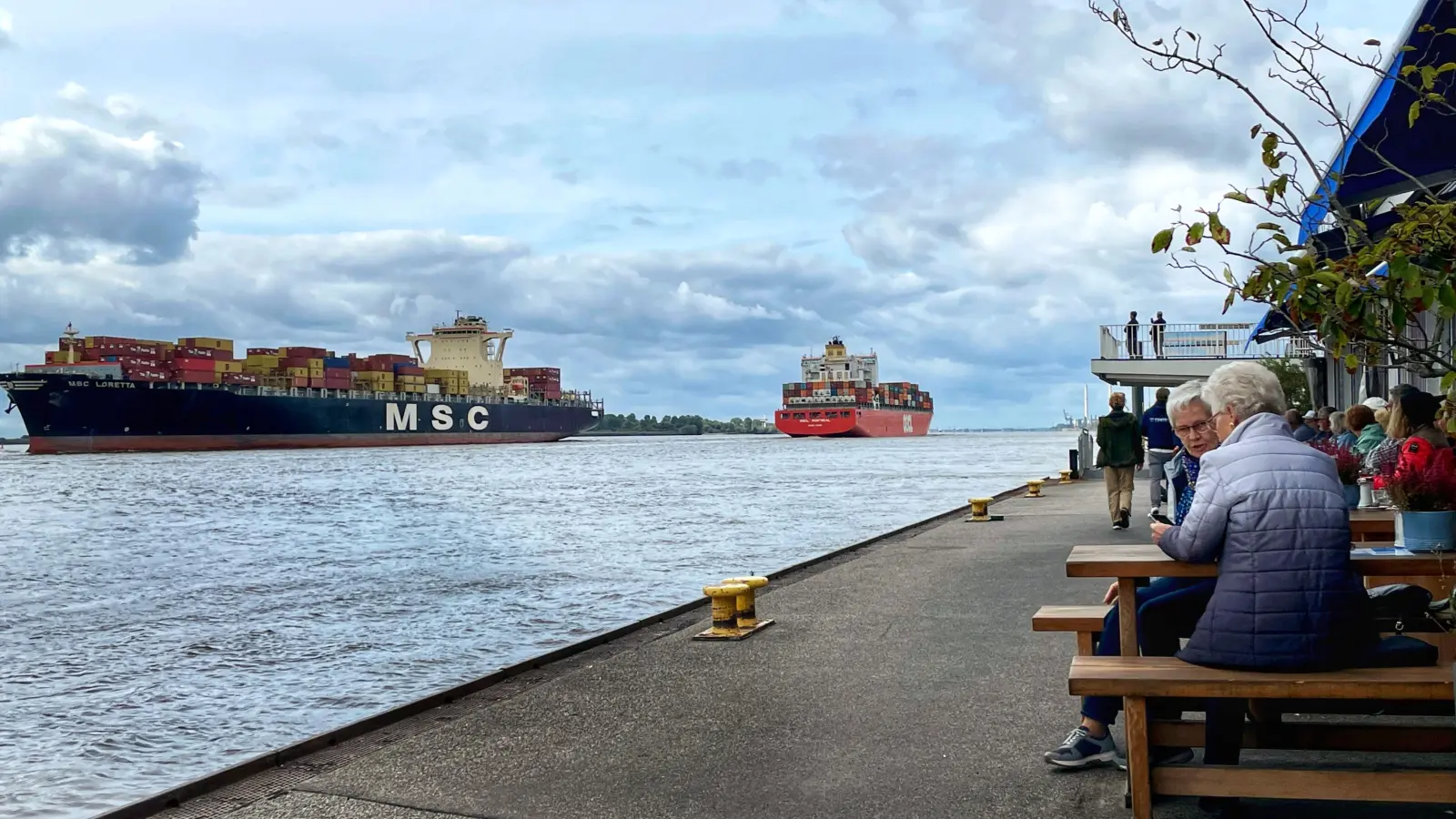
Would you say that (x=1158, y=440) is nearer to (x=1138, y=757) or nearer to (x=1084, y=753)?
(x=1084, y=753)

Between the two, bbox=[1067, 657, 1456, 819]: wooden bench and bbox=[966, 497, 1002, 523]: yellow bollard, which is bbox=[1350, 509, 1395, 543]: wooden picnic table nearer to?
bbox=[1067, 657, 1456, 819]: wooden bench

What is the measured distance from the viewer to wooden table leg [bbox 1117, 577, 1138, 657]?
363cm

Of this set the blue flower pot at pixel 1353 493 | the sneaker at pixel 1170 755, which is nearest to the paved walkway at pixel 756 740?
the sneaker at pixel 1170 755

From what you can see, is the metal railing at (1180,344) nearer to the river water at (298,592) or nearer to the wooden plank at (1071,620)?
the river water at (298,592)

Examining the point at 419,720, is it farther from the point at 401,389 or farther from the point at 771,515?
the point at 401,389

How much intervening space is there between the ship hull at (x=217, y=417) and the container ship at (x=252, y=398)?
7 cm

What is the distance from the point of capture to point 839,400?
10819 centimetres

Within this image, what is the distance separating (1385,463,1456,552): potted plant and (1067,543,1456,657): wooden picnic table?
0.07 m

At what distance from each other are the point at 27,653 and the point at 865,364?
108m

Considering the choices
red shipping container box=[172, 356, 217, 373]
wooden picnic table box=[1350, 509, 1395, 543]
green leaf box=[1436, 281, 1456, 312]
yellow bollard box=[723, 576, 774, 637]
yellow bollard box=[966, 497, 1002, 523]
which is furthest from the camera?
red shipping container box=[172, 356, 217, 373]

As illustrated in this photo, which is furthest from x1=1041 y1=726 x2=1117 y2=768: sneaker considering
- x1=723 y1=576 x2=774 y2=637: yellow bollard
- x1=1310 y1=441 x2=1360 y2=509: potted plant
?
x1=723 y1=576 x2=774 y2=637: yellow bollard

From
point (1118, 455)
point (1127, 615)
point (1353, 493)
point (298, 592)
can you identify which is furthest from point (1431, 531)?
point (298, 592)

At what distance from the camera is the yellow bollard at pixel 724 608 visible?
6910mm

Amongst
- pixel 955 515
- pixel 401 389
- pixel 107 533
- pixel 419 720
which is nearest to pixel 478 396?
pixel 401 389
